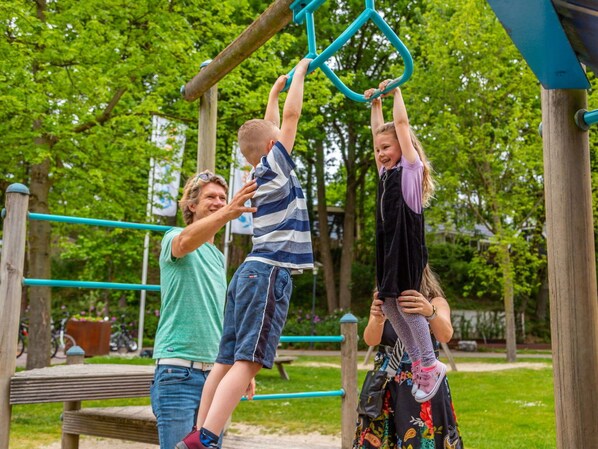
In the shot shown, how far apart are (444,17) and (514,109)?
3859 millimetres

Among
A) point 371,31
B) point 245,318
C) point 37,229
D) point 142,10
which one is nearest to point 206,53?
point 142,10

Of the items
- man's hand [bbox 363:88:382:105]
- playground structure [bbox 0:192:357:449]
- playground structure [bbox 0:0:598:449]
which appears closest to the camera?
playground structure [bbox 0:0:598:449]

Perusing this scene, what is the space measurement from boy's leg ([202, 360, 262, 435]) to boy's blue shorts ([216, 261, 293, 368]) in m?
0.05

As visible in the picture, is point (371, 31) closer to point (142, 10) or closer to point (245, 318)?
point (142, 10)

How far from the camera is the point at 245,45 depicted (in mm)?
4340

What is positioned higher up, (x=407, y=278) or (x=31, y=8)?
(x=31, y=8)

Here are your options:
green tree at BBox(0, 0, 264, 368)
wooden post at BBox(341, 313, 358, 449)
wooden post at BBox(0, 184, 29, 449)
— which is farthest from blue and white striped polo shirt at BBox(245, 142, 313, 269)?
green tree at BBox(0, 0, 264, 368)

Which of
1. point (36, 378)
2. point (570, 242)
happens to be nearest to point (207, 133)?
point (36, 378)

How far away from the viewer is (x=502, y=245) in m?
17.0

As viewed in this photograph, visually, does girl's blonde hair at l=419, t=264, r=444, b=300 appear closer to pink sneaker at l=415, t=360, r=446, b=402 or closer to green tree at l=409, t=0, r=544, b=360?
pink sneaker at l=415, t=360, r=446, b=402

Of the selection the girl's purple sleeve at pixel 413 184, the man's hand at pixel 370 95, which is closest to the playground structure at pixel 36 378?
the man's hand at pixel 370 95

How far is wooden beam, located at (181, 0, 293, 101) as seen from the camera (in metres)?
3.86

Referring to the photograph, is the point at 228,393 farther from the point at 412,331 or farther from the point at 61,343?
the point at 61,343

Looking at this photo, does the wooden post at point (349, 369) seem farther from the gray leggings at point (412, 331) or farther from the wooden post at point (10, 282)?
the gray leggings at point (412, 331)
